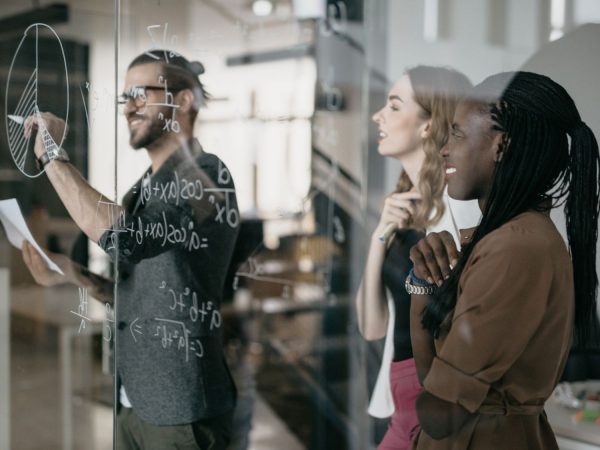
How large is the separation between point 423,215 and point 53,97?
1181mm

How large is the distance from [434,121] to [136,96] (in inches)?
32.9

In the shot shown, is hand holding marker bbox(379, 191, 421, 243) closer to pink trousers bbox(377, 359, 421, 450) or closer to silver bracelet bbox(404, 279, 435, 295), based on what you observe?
silver bracelet bbox(404, 279, 435, 295)

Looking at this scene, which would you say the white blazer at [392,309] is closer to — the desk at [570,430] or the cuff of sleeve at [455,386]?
the cuff of sleeve at [455,386]

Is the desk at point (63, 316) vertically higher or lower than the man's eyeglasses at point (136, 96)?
lower

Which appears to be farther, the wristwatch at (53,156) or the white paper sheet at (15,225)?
the white paper sheet at (15,225)

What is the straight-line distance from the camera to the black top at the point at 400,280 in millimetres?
1513

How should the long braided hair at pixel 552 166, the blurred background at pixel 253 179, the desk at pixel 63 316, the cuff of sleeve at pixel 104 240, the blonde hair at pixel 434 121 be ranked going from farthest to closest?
the desk at pixel 63 316 < the cuff of sleeve at pixel 104 240 < the blurred background at pixel 253 179 < the blonde hair at pixel 434 121 < the long braided hair at pixel 552 166

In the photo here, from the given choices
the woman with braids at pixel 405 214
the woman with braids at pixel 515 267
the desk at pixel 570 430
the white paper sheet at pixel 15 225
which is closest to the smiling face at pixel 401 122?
the woman with braids at pixel 405 214

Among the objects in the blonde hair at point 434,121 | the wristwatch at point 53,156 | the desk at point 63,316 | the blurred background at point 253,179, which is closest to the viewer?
the blonde hair at point 434,121

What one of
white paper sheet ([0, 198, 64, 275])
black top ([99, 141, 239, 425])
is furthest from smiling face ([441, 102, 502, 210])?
white paper sheet ([0, 198, 64, 275])

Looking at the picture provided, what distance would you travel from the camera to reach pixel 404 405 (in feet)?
5.07

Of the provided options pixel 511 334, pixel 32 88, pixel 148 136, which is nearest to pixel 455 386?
pixel 511 334

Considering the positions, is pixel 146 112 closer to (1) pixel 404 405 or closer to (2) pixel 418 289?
(2) pixel 418 289

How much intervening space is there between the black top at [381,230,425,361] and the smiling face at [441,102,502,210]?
0.14 meters
